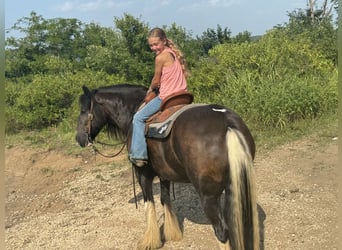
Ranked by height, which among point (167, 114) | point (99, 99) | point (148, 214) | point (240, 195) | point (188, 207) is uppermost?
point (99, 99)

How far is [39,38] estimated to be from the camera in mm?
20875

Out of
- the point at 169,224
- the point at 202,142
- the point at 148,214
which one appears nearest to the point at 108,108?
the point at 148,214

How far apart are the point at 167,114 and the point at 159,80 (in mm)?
370

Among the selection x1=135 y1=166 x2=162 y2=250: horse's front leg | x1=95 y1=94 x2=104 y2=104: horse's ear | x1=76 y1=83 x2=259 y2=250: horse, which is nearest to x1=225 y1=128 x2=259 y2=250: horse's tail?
x1=76 y1=83 x2=259 y2=250: horse

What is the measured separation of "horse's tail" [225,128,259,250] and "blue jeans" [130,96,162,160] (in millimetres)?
988

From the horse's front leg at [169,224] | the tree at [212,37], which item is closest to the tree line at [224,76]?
the horse's front leg at [169,224]

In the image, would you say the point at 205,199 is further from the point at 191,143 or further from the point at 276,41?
the point at 276,41

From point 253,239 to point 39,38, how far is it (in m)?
19.7

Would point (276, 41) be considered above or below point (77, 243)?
above

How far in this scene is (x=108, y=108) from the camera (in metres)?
4.51

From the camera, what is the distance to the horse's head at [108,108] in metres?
4.44

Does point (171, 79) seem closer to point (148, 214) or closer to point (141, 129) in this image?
point (141, 129)

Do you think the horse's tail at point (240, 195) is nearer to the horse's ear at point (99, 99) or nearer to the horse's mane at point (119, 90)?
the horse's mane at point (119, 90)

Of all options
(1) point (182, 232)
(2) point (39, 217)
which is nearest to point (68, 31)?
(2) point (39, 217)
